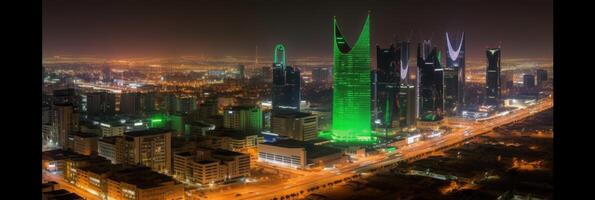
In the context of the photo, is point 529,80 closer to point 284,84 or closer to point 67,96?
point 284,84

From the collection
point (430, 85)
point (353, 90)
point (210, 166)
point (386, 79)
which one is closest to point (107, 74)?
point (353, 90)

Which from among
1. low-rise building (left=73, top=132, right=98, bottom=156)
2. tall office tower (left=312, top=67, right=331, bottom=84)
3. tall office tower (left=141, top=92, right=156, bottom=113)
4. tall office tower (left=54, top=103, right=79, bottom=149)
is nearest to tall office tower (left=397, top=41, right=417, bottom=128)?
tall office tower (left=312, top=67, right=331, bottom=84)

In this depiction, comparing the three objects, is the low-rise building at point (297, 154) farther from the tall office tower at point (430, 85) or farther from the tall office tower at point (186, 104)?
the tall office tower at point (430, 85)

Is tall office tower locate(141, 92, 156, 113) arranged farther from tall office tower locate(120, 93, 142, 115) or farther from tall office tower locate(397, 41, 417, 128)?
tall office tower locate(397, 41, 417, 128)

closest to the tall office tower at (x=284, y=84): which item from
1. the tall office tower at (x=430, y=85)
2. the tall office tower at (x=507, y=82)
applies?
the tall office tower at (x=430, y=85)

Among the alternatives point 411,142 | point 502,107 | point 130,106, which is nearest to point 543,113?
point 502,107

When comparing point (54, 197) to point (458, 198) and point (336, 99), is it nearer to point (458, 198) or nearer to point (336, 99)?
point (458, 198)

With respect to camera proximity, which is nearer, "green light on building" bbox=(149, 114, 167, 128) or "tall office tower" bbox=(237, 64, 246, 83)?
"green light on building" bbox=(149, 114, 167, 128)
